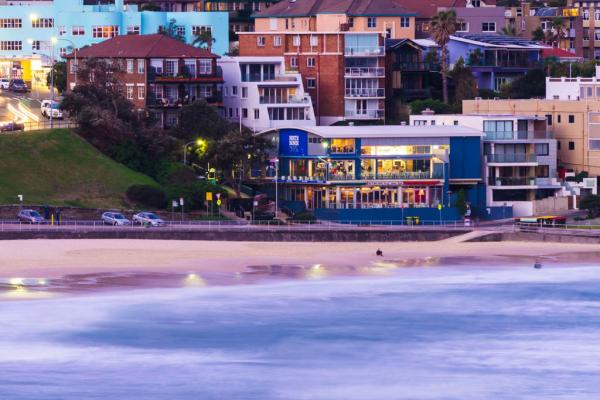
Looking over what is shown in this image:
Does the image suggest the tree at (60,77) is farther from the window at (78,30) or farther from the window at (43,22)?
the window at (43,22)

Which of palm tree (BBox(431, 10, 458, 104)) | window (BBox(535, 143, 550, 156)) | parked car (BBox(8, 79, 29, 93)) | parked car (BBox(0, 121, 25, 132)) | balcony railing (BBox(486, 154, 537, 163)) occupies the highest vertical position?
palm tree (BBox(431, 10, 458, 104))

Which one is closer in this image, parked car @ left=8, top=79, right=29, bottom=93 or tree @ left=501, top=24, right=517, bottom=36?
parked car @ left=8, top=79, right=29, bottom=93

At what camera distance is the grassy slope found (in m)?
95.3

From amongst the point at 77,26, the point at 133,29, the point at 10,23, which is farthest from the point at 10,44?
the point at 133,29

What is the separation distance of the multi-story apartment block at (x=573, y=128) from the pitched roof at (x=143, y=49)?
21.7 meters

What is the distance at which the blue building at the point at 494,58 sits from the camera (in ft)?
440

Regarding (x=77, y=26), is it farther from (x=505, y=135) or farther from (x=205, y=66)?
(x=505, y=135)

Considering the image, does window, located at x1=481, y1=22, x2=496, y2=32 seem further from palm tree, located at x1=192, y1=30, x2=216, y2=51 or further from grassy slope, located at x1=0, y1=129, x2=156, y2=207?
grassy slope, located at x1=0, y1=129, x2=156, y2=207

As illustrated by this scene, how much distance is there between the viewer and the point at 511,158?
10519cm

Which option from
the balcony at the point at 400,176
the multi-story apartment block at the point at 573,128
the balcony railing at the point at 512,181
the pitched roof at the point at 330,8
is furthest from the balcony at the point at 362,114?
the balcony at the point at 400,176

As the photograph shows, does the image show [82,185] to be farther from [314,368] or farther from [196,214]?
[314,368]

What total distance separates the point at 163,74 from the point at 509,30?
146 feet

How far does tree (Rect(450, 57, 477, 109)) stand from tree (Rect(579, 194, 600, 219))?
26.3 meters

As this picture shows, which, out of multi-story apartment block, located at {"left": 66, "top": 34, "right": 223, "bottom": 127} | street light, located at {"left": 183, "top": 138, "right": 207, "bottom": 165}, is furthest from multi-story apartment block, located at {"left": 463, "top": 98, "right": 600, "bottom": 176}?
multi-story apartment block, located at {"left": 66, "top": 34, "right": 223, "bottom": 127}
